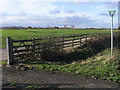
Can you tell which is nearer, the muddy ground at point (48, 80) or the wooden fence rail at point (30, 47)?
the muddy ground at point (48, 80)

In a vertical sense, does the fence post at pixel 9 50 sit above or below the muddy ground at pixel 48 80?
above

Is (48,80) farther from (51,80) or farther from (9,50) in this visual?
(9,50)

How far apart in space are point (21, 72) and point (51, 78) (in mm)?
1622

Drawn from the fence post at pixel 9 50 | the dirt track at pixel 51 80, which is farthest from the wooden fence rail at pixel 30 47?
the dirt track at pixel 51 80

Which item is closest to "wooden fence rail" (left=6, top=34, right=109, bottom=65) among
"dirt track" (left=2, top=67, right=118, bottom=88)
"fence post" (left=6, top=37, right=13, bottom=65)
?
"fence post" (left=6, top=37, right=13, bottom=65)

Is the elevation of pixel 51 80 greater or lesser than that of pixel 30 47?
lesser

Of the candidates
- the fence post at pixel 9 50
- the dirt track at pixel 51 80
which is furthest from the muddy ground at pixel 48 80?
the fence post at pixel 9 50

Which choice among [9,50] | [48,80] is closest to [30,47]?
[9,50]

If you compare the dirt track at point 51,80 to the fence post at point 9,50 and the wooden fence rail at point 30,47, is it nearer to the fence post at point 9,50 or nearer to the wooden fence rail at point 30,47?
the fence post at point 9,50

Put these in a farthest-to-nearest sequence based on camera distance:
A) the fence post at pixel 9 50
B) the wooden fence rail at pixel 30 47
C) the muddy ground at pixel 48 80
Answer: the wooden fence rail at pixel 30 47 → the fence post at pixel 9 50 → the muddy ground at pixel 48 80

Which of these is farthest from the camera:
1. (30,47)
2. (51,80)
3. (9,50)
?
(30,47)

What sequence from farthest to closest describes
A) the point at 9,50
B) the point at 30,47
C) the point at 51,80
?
the point at 30,47, the point at 9,50, the point at 51,80

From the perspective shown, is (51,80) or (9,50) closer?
(51,80)

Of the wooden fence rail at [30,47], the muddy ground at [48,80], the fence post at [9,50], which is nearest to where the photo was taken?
the muddy ground at [48,80]
